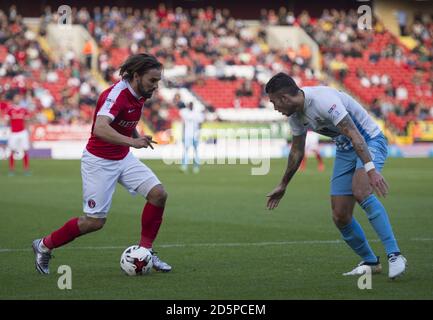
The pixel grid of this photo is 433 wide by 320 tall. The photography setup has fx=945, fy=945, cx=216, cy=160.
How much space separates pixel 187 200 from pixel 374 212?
11.1m

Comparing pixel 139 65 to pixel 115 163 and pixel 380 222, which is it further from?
pixel 380 222

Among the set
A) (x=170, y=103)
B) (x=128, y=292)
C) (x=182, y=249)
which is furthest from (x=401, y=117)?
(x=128, y=292)

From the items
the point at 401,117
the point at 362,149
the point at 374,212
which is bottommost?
the point at 401,117

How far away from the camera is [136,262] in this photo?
32.2 ft

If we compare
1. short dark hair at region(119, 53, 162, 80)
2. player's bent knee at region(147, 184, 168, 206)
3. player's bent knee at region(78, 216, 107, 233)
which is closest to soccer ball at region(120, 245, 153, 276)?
player's bent knee at region(78, 216, 107, 233)

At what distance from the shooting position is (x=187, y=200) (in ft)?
66.5

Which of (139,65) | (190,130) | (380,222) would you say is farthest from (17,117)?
(380,222)

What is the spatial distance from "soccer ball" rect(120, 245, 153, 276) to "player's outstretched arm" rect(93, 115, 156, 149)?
1250 mm

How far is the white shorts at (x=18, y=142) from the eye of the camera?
99.9 ft

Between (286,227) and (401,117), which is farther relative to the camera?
(401,117)

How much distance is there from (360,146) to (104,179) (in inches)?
106

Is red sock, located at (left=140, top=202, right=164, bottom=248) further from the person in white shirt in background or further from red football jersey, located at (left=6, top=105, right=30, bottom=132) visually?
the person in white shirt in background

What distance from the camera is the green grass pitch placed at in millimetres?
8734
